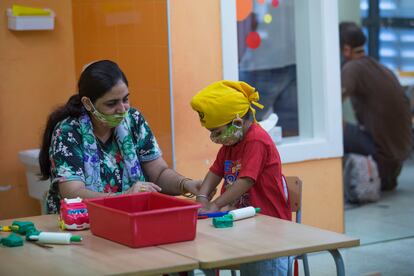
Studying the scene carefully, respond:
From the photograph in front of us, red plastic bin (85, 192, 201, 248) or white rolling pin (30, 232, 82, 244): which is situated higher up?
red plastic bin (85, 192, 201, 248)

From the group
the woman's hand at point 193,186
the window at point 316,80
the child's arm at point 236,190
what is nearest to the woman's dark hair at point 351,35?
the window at point 316,80

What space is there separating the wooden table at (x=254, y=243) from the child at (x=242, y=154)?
255 mm

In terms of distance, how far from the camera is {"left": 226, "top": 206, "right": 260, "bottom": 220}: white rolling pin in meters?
3.39

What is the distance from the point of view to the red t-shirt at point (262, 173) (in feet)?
11.8

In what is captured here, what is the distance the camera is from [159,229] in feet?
10.0

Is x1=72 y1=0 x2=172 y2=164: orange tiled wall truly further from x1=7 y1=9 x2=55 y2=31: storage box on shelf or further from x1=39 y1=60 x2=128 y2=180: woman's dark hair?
x1=39 y1=60 x2=128 y2=180: woman's dark hair

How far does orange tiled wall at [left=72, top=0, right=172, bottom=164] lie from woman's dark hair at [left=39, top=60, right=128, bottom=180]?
1.25 meters

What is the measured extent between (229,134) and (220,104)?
13cm

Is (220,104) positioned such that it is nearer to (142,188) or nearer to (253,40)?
(142,188)

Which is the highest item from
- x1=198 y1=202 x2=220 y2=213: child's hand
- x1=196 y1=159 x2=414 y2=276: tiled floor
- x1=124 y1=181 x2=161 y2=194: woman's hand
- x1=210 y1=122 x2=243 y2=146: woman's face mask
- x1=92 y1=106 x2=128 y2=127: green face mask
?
x1=92 y1=106 x2=128 y2=127: green face mask

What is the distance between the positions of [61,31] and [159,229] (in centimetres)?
296

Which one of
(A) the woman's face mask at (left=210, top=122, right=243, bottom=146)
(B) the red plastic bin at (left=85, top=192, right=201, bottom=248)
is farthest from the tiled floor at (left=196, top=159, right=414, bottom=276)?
(B) the red plastic bin at (left=85, top=192, right=201, bottom=248)

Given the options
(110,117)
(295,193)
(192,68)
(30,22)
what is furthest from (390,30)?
(110,117)

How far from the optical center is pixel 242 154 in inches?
144
